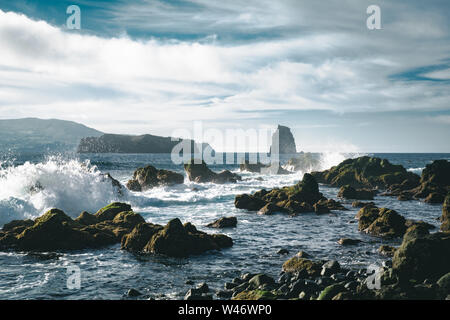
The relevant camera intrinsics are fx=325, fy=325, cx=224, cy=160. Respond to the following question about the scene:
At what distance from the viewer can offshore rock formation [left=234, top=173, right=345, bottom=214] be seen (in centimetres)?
3403

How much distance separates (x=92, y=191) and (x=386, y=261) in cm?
2976

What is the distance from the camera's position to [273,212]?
110 ft

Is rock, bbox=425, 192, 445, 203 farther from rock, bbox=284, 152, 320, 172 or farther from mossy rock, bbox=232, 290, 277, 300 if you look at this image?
rock, bbox=284, 152, 320, 172

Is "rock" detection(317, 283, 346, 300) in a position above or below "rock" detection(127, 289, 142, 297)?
above

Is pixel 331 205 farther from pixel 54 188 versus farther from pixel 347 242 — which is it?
pixel 54 188

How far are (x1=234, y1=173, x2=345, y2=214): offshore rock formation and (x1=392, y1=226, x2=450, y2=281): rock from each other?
1978 cm

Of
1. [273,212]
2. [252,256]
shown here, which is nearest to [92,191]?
[273,212]

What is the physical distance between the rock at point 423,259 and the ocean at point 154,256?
3418mm

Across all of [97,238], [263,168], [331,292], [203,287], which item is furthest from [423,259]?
[263,168]

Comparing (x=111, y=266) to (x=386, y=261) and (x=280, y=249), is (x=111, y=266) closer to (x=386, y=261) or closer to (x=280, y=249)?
(x=280, y=249)

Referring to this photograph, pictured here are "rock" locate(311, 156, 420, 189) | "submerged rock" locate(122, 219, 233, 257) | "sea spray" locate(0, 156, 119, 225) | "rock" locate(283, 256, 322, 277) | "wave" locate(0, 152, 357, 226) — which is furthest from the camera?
"rock" locate(311, 156, 420, 189)

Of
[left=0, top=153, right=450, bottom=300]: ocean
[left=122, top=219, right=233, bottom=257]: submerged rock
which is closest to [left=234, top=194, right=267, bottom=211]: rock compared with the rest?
[left=0, top=153, right=450, bottom=300]: ocean

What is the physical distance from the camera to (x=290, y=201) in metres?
35.1

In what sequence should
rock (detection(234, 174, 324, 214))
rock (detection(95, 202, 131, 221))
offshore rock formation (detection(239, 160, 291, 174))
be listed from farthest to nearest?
offshore rock formation (detection(239, 160, 291, 174))
rock (detection(234, 174, 324, 214))
rock (detection(95, 202, 131, 221))
